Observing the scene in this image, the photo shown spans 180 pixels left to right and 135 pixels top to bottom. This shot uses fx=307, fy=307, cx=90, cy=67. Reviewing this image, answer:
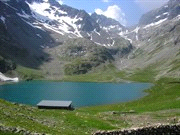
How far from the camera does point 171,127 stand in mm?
23078

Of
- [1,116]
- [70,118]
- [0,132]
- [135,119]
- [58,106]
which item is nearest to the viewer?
[0,132]

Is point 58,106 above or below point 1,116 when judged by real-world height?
above

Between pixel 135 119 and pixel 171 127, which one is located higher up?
pixel 135 119

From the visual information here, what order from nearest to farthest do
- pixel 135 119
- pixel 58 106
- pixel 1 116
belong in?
pixel 1 116 → pixel 135 119 → pixel 58 106

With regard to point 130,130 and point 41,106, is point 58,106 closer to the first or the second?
point 41,106

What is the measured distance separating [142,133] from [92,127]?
20.4 meters

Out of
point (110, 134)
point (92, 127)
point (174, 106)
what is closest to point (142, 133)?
point (110, 134)

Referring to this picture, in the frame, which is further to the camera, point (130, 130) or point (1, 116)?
point (1, 116)

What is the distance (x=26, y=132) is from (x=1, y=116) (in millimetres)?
7443

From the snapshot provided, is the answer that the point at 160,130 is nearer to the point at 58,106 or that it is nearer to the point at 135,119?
the point at 135,119

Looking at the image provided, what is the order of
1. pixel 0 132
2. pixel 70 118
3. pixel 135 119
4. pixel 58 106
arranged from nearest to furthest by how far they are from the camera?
pixel 0 132 < pixel 70 118 < pixel 135 119 < pixel 58 106

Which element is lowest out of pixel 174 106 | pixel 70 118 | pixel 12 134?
pixel 12 134

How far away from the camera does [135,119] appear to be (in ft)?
192

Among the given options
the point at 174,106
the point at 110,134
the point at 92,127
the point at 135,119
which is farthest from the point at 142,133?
the point at 174,106
